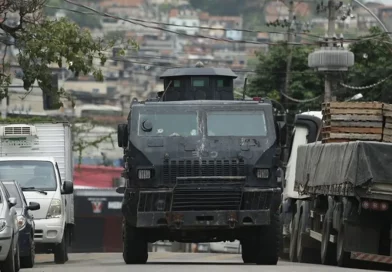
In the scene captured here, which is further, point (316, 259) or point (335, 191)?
point (316, 259)

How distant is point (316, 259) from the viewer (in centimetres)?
2809

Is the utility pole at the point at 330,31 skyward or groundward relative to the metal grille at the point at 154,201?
skyward

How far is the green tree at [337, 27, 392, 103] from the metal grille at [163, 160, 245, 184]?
2762cm

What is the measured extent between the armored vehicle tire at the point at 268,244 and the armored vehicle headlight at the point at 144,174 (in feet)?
6.85

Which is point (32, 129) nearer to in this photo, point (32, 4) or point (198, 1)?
point (32, 4)

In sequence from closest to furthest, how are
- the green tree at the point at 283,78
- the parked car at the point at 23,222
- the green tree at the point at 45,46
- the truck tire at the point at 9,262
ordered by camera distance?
1. the truck tire at the point at 9,262
2. the parked car at the point at 23,222
3. the green tree at the point at 45,46
4. the green tree at the point at 283,78

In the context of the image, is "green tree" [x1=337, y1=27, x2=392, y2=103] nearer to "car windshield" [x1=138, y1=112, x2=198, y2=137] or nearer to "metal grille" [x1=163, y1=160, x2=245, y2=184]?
"car windshield" [x1=138, y1=112, x2=198, y2=137]

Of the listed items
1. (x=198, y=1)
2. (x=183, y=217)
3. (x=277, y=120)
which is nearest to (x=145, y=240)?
(x=183, y=217)

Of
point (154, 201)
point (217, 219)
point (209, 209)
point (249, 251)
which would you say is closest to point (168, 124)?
point (154, 201)

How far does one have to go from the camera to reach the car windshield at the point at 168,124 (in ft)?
73.4

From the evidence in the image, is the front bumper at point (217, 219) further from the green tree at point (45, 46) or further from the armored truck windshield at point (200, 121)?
the green tree at point (45, 46)

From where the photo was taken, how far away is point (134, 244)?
22922mm

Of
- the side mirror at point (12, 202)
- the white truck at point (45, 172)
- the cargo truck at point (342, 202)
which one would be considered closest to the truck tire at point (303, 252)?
the cargo truck at point (342, 202)

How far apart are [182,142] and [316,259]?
693cm
